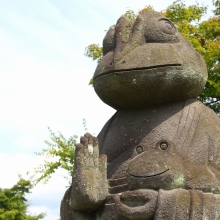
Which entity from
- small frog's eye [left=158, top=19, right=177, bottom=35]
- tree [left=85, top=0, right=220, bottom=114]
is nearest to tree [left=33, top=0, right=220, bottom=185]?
tree [left=85, top=0, right=220, bottom=114]

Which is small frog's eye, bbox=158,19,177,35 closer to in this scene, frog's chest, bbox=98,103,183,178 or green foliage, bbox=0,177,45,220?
frog's chest, bbox=98,103,183,178

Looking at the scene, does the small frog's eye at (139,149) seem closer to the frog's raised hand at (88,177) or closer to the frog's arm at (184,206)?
the frog's raised hand at (88,177)

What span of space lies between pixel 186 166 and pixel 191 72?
97cm

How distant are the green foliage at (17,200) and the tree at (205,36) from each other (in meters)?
4.51

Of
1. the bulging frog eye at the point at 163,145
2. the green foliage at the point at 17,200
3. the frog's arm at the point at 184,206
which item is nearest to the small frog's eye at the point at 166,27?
the bulging frog eye at the point at 163,145

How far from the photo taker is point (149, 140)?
14.1 feet

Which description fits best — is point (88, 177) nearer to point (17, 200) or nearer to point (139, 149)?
point (139, 149)

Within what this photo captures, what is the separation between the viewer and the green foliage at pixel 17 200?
12328 millimetres

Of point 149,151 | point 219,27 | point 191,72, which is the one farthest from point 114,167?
point 219,27

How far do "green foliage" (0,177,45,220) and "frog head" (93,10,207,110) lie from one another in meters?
8.53

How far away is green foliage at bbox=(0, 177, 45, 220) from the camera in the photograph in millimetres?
12328

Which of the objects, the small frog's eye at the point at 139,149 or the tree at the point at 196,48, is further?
the tree at the point at 196,48

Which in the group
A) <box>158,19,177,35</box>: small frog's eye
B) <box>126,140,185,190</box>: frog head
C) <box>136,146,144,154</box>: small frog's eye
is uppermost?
<box>158,19,177,35</box>: small frog's eye

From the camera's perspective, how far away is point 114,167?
444 centimetres
